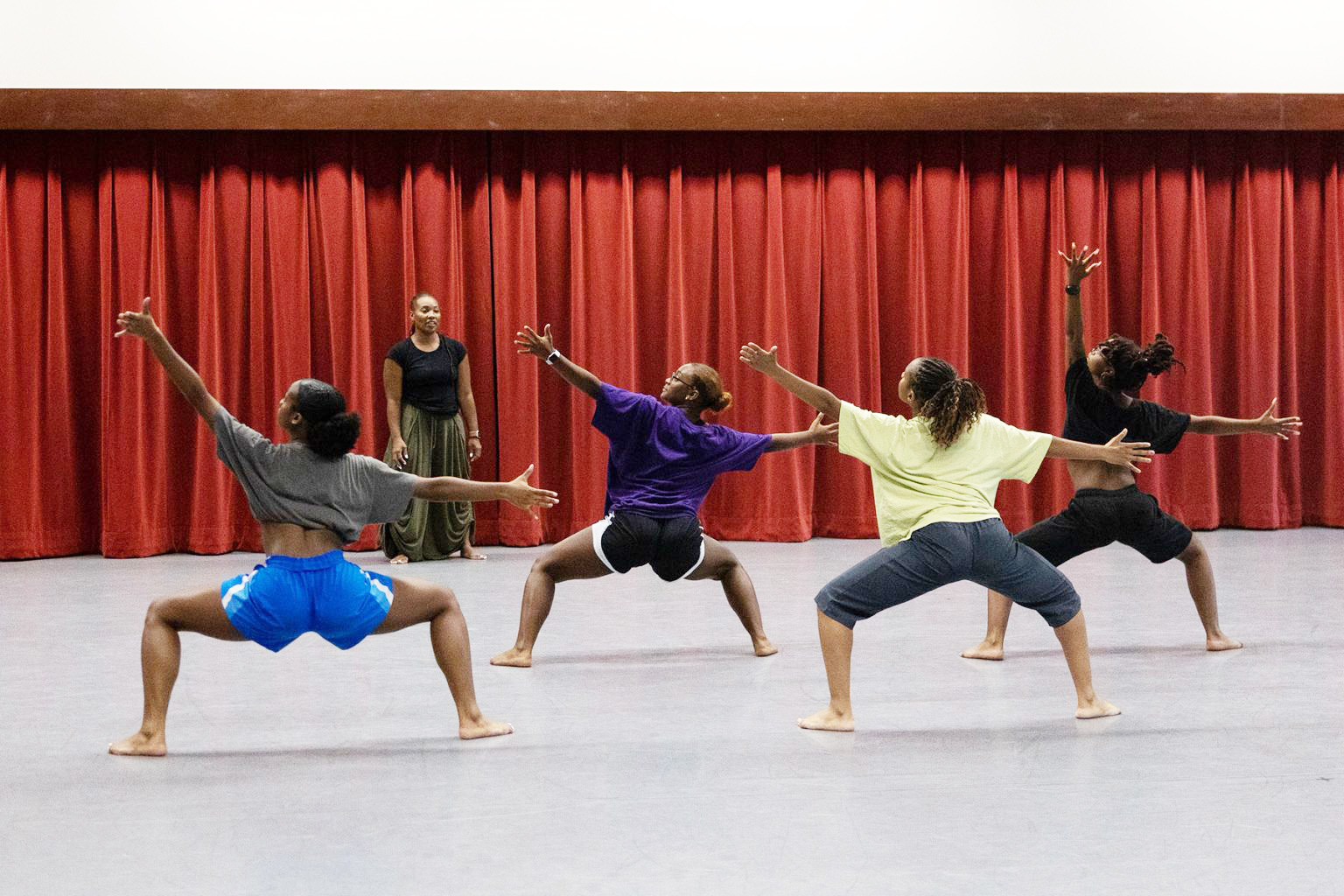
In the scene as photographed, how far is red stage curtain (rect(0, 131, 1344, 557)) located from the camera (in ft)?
24.5

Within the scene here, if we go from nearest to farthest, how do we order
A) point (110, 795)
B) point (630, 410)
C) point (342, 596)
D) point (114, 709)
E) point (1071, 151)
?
point (110, 795), point (342, 596), point (114, 709), point (630, 410), point (1071, 151)

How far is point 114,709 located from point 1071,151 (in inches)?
254

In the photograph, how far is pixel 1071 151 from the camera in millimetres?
8062

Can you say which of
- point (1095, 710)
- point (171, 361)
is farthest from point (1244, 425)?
point (171, 361)

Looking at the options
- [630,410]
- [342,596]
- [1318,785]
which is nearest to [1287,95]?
[630,410]

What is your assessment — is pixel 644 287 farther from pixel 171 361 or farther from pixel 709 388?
pixel 171 361

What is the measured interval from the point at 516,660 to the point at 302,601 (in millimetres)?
1212

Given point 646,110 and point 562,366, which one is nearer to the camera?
point 562,366

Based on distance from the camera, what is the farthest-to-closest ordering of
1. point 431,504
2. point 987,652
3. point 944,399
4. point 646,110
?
point 646,110 < point 431,504 < point 987,652 < point 944,399

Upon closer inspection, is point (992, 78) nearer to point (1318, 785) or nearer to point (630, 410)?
point (630, 410)

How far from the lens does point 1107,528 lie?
4.32m

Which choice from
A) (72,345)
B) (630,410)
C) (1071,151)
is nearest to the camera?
(630,410)

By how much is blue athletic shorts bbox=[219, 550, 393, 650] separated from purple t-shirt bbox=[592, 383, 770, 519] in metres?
1.28

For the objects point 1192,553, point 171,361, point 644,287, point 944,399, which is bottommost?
point 1192,553
